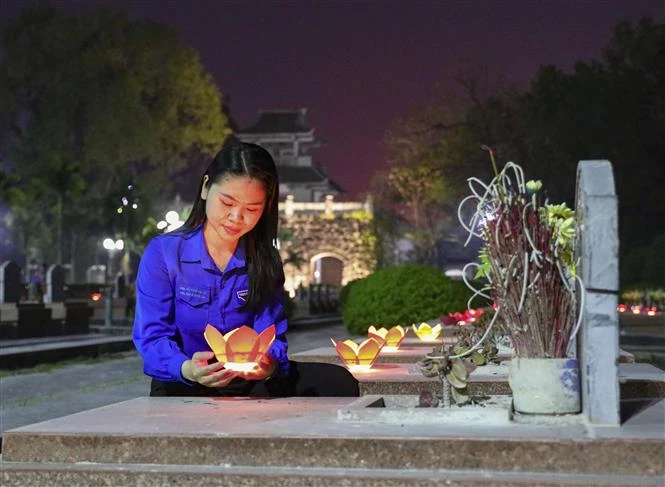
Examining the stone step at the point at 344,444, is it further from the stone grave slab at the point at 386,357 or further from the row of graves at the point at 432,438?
the stone grave slab at the point at 386,357

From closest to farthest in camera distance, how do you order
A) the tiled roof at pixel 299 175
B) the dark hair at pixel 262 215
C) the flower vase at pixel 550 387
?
the flower vase at pixel 550 387
the dark hair at pixel 262 215
the tiled roof at pixel 299 175

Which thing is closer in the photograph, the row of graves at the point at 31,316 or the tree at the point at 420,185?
the row of graves at the point at 31,316

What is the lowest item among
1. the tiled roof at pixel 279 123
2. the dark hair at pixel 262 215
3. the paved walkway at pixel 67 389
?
the paved walkway at pixel 67 389

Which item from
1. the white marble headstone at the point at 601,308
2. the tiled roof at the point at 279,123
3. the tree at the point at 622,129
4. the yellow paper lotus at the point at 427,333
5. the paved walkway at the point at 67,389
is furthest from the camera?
the tiled roof at the point at 279,123

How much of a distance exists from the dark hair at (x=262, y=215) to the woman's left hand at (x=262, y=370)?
32 cm

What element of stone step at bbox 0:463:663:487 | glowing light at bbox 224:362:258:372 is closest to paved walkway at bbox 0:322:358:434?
glowing light at bbox 224:362:258:372

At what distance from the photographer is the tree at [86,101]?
53562 millimetres

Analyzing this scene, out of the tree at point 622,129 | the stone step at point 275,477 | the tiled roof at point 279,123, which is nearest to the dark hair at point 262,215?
the stone step at point 275,477

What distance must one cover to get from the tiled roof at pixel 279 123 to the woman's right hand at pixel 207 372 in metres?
74.5

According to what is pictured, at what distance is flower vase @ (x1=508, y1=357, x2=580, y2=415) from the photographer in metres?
3.59

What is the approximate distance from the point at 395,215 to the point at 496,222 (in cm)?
6078

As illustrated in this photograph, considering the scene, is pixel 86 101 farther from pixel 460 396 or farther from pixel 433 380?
pixel 460 396

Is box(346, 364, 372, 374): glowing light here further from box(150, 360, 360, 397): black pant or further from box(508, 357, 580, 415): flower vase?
box(508, 357, 580, 415): flower vase

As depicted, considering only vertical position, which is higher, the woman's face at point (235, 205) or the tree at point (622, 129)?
the tree at point (622, 129)
